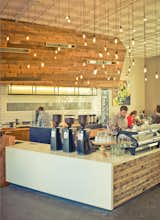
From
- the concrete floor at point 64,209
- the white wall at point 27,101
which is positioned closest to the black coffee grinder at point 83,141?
the concrete floor at point 64,209

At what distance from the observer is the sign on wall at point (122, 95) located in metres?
14.6

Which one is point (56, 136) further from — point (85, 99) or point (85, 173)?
point (85, 99)

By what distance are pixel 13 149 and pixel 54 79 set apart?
4.92 m

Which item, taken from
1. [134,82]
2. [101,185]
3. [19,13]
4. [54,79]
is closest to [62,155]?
[101,185]

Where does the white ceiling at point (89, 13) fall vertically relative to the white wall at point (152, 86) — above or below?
above

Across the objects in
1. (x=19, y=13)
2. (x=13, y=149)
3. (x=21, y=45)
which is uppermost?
(x=19, y=13)

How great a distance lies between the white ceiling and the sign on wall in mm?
4147

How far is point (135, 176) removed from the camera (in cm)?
502

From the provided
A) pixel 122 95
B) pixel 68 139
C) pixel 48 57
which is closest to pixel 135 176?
pixel 68 139

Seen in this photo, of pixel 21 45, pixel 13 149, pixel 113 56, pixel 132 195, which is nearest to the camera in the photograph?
pixel 132 195

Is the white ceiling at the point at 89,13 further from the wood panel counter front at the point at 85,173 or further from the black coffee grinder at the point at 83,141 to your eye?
the wood panel counter front at the point at 85,173

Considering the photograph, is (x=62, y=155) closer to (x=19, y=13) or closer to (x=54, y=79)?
(x=19, y=13)

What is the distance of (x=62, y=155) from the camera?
16.4ft

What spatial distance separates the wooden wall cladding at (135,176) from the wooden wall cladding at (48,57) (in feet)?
17.9
